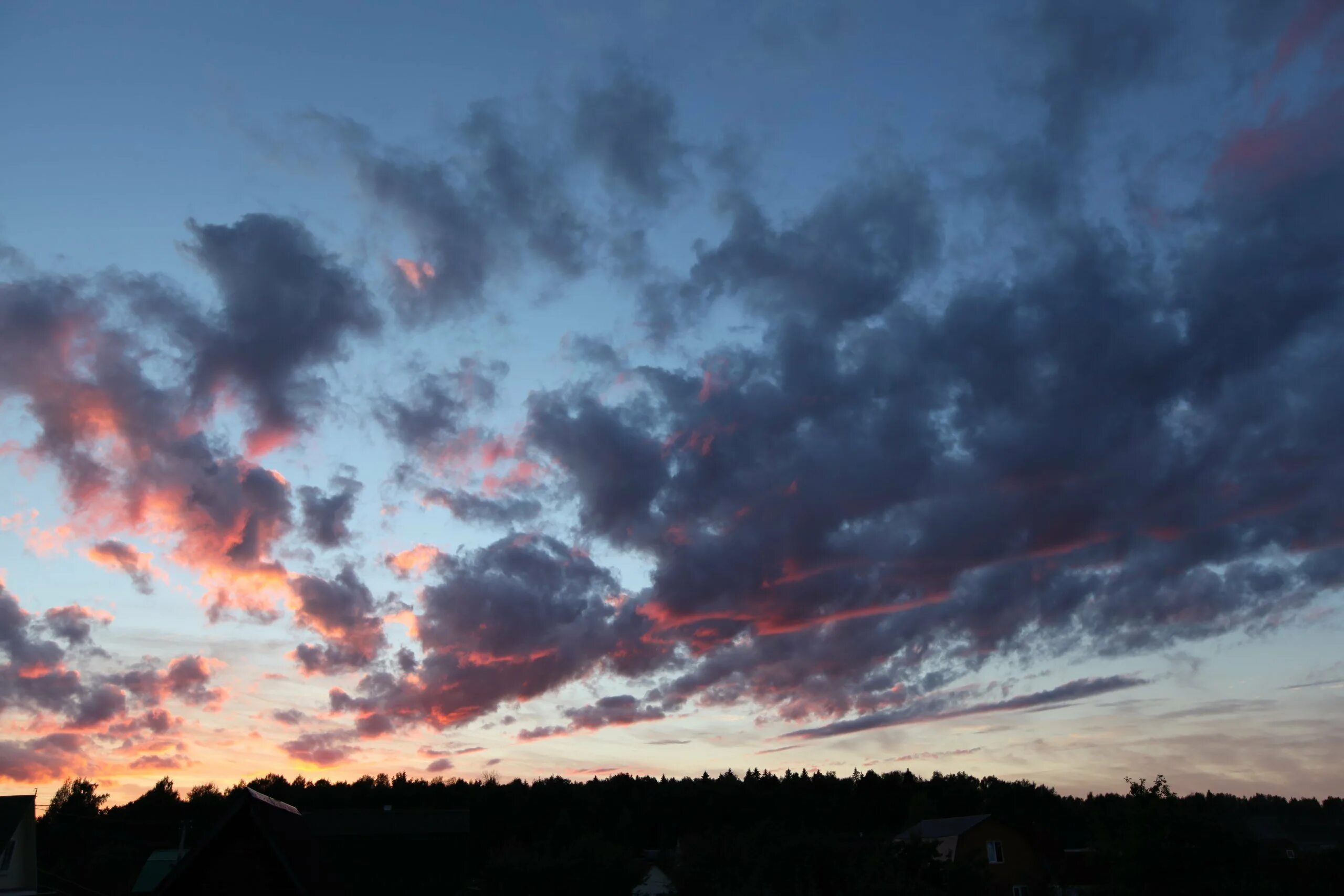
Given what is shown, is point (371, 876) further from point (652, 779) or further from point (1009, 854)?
point (652, 779)

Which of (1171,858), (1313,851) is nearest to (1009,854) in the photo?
(1313,851)

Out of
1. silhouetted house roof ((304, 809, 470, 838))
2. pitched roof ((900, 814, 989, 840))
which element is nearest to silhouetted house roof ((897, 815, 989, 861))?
pitched roof ((900, 814, 989, 840))

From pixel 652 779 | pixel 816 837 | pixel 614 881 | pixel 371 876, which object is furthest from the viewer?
pixel 652 779

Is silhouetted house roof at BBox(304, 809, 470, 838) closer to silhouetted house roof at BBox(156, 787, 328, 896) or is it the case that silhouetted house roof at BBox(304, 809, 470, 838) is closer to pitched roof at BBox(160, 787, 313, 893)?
pitched roof at BBox(160, 787, 313, 893)

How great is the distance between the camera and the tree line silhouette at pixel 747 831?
42.3 metres

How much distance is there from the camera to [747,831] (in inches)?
1843

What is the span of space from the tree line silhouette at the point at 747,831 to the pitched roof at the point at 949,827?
418 centimetres

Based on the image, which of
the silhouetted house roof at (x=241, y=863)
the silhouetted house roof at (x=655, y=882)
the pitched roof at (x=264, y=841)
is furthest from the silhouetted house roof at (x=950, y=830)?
the silhouetted house roof at (x=241, y=863)

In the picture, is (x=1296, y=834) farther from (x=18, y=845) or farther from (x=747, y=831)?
(x=18, y=845)

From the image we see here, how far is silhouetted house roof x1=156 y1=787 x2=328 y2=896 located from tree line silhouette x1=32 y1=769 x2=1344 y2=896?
316 inches

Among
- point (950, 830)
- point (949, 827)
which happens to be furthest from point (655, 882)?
point (949, 827)

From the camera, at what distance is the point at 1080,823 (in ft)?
500

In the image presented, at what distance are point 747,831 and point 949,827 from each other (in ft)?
151

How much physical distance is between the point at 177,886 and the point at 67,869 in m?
110
